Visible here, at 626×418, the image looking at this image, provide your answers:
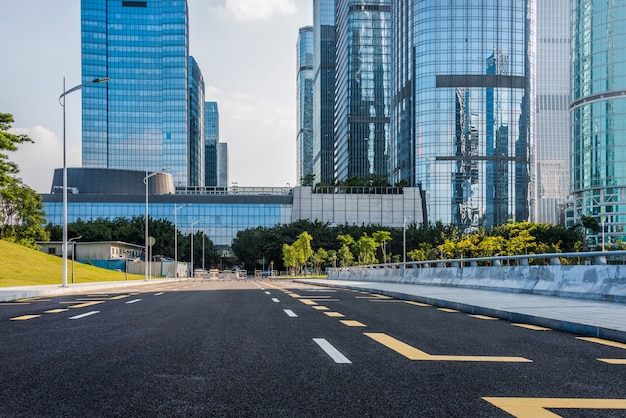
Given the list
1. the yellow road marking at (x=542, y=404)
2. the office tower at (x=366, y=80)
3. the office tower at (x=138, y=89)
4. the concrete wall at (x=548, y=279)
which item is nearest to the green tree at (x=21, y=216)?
the concrete wall at (x=548, y=279)

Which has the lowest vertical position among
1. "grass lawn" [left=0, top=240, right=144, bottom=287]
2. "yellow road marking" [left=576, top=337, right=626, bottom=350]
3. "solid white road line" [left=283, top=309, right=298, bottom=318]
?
"grass lawn" [left=0, top=240, right=144, bottom=287]

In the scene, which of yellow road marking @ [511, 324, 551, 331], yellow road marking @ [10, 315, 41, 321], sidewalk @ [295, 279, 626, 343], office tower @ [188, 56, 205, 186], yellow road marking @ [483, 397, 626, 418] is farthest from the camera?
office tower @ [188, 56, 205, 186]

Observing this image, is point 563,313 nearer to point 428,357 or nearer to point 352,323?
point 352,323

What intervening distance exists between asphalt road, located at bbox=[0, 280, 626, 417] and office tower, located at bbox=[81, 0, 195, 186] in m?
151

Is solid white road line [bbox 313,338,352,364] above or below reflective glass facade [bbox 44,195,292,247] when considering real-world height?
below

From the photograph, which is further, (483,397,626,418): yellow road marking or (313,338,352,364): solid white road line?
(313,338,352,364): solid white road line

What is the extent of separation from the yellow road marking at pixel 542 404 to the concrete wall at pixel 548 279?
28.9 ft

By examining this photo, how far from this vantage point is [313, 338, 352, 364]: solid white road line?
5.91 m

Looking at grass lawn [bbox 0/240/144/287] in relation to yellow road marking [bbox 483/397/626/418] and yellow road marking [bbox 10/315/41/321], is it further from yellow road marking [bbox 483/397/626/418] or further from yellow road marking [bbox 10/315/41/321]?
yellow road marking [bbox 483/397/626/418]

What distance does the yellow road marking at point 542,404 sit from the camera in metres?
3.85

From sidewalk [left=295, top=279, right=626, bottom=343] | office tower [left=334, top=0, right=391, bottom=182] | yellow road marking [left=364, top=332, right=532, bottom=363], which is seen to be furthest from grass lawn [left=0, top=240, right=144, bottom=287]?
office tower [left=334, top=0, right=391, bottom=182]

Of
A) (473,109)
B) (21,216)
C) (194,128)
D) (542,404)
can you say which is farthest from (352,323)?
(194,128)

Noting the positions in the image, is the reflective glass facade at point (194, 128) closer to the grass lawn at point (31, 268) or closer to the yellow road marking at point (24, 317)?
the grass lawn at point (31, 268)

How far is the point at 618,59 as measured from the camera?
141375 mm
